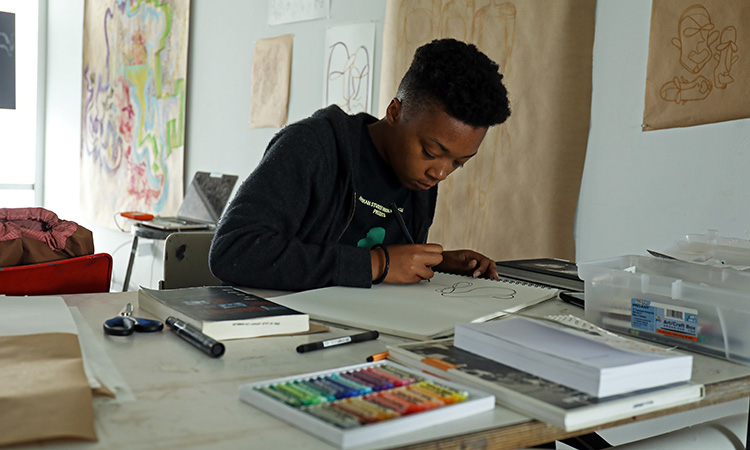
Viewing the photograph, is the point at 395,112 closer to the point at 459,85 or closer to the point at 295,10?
the point at 459,85

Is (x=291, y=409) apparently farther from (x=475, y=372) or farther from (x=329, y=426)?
(x=475, y=372)

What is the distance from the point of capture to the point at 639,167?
1.76 metres

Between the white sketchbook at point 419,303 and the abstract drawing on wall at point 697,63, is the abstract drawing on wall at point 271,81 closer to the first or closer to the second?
the abstract drawing on wall at point 697,63

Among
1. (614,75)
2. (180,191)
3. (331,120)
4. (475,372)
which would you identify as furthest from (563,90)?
(180,191)

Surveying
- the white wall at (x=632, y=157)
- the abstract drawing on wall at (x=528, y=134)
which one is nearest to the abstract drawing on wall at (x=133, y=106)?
the white wall at (x=632, y=157)

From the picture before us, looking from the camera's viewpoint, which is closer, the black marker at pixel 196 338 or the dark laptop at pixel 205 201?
the black marker at pixel 196 338

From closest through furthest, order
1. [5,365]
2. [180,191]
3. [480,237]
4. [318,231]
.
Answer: [5,365] < [318,231] < [480,237] < [180,191]

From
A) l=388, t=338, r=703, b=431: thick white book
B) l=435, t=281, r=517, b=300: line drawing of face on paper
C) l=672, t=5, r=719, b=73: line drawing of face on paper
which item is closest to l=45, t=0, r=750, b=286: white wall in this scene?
l=672, t=5, r=719, b=73: line drawing of face on paper

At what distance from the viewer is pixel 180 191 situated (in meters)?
3.72

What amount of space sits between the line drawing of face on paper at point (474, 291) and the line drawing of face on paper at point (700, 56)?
790 mm

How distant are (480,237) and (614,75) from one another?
59cm

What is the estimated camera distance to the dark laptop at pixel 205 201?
3.13 meters

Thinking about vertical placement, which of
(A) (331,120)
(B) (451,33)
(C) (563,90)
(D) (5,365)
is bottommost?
(D) (5,365)

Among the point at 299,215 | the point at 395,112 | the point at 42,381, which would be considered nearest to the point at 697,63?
the point at 395,112
